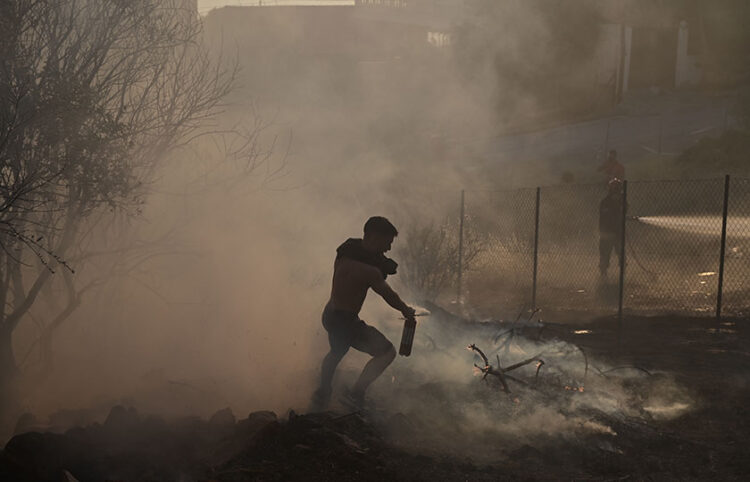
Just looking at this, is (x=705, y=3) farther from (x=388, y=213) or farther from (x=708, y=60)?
(x=388, y=213)

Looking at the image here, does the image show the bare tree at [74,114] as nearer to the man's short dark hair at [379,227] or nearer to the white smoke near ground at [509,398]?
→ the man's short dark hair at [379,227]

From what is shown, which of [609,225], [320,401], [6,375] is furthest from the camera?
[609,225]

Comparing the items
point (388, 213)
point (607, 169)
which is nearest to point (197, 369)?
point (388, 213)

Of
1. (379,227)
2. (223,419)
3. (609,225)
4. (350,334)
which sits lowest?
(223,419)

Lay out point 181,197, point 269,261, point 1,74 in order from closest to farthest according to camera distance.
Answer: point 1,74 → point 181,197 → point 269,261

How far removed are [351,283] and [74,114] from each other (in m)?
2.74

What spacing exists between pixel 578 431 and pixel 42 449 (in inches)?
145

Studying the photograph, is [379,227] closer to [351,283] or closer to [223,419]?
[351,283]

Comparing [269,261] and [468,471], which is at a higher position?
[269,261]

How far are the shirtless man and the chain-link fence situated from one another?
4.11 meters

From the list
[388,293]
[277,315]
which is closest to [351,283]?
[388,293]

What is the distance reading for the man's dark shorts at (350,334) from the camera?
Answer: 227 inches

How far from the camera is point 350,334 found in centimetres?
578

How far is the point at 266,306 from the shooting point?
32.1ft
